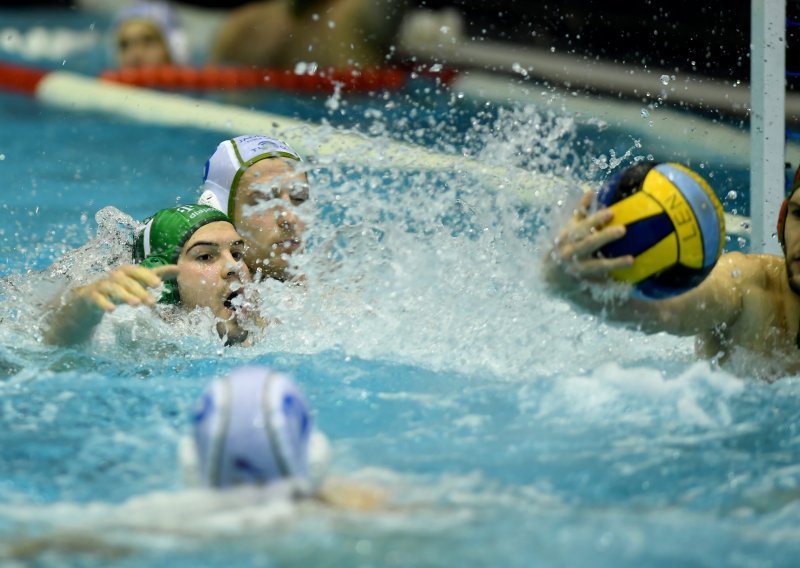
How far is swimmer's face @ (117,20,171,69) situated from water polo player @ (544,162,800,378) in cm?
677

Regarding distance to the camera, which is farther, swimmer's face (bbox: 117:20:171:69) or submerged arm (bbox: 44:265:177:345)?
swimmer's face (bbox: 117:20:171:69)

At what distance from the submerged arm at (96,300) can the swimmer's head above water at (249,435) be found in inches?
39.8

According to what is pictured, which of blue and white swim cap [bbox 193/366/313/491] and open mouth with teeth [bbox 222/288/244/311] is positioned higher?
open mouth with teeth [bbox 222/288/244/311]

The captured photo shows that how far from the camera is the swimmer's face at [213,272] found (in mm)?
3768

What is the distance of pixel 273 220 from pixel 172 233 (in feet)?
1.32

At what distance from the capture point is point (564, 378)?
135 inches

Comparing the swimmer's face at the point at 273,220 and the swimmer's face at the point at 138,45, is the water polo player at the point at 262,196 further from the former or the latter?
the swimmer's face at the point at 138,45

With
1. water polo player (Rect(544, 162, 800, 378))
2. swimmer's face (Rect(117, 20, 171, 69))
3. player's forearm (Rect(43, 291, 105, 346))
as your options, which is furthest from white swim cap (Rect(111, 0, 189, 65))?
water polo player (Rect(544, 162, 800, 378))

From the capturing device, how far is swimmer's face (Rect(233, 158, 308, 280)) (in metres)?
4.11

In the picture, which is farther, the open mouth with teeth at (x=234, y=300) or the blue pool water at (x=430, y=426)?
the open mouth with teeth at (x=234, y=300)

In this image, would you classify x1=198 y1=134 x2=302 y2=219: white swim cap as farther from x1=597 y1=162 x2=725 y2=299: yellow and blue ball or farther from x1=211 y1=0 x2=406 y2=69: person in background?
x1=211 y1=0 x2=406 y2=69: person in background

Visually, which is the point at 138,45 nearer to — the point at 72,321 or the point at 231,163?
the point at 231,163

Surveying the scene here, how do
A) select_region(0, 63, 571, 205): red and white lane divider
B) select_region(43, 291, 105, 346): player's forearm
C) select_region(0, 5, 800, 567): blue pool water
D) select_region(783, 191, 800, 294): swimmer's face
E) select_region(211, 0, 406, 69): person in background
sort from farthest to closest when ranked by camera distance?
select_region(211, 0, 406, 69): person in background < select_region(0, 63, 571, 205): red and white lane divider < select_region(43, 291, 105, 346): player's forearm < select_region(783, 191, 800, 294): swimmer's face < select_region(0, 5, 800, 567): blue pool water

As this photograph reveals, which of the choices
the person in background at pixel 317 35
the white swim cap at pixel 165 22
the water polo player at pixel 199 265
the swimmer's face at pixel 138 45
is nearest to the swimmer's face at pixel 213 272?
the water polo player at pixel 199 265
